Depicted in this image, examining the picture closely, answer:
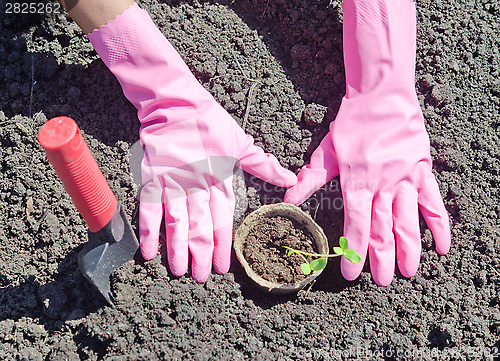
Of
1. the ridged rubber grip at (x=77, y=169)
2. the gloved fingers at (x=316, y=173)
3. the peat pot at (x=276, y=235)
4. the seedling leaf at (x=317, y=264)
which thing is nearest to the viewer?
the ridged rubber grip at (x=77, y=169)

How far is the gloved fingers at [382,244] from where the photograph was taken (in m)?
1.68

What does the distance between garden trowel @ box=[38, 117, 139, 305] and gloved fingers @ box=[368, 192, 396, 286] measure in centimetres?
95

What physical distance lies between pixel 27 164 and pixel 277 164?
1.05 metres

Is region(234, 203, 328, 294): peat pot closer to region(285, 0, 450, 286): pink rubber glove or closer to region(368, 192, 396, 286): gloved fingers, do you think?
region(285, 0, 450, 286): pink rubber glove

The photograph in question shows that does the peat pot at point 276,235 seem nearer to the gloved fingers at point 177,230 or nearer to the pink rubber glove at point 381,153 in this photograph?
the pink rubber glove at point 381,153

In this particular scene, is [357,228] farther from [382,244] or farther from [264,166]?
[264,166]

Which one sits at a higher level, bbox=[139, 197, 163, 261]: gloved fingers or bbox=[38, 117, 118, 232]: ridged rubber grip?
bbox=[38, 117, 118, 232]: ridged rubber grip

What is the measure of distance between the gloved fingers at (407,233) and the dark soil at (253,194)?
9 centimetres

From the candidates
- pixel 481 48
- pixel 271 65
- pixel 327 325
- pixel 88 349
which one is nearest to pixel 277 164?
pixel 271 65

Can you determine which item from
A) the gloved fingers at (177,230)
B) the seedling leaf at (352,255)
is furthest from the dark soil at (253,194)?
the seedling leaf at (352,255)

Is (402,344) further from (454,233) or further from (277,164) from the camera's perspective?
(277,164)

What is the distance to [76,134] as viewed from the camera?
3.38 ft

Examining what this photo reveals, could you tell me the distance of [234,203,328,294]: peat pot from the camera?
1.63m

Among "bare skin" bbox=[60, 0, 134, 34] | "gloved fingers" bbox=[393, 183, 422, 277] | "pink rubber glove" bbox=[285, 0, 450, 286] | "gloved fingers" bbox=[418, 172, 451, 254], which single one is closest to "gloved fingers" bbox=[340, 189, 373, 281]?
"pink rubber glove" bbox=[285, 0, 450, 286]
